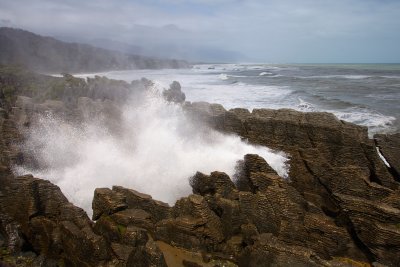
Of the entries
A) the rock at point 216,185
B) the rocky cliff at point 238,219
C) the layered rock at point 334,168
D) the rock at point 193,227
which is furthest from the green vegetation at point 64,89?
the rock at point 193,227

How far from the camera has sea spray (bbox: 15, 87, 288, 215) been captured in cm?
1098

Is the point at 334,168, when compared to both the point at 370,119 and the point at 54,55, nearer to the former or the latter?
the point at 370,119

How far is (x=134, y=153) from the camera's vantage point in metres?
12.6

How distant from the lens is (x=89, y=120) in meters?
13.8

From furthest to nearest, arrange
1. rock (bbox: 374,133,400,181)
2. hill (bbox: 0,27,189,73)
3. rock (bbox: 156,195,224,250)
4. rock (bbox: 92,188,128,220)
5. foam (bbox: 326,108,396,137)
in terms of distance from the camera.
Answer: hill (bbox: 0,27,189,73)
foam (bbox: 326,108,396,137)
rock (bbox: 374,133,400,181)
rock (bbox: 92,188,128,220)
rock (bbox: 156,195,224,250)

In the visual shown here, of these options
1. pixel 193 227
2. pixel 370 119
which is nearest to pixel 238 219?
pixel 193 227

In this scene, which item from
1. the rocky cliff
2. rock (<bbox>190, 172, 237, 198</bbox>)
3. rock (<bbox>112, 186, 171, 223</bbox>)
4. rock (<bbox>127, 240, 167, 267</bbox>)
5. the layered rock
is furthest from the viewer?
rock (<bbox>190, 172, 237, 198</bbox>)

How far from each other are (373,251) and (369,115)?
18905 millimetres

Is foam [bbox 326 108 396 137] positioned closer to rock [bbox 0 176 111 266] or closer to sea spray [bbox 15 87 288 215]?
sea spray [bbox 15 87 288 215]

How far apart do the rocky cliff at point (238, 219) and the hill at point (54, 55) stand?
21.0 m

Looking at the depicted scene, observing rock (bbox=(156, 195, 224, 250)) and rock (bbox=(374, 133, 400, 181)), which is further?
rock (bbox=(374, 133, 400, 181))

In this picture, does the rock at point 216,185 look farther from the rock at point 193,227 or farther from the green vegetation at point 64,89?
the green vegetation at point 64,89

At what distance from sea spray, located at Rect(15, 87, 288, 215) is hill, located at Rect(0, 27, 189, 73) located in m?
16.6

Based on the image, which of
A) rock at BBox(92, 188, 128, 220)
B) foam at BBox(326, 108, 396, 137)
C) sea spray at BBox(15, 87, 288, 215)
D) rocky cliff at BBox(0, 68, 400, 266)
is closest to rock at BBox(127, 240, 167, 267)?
rocky cliff at BBox(0, 68, 400, 266)
